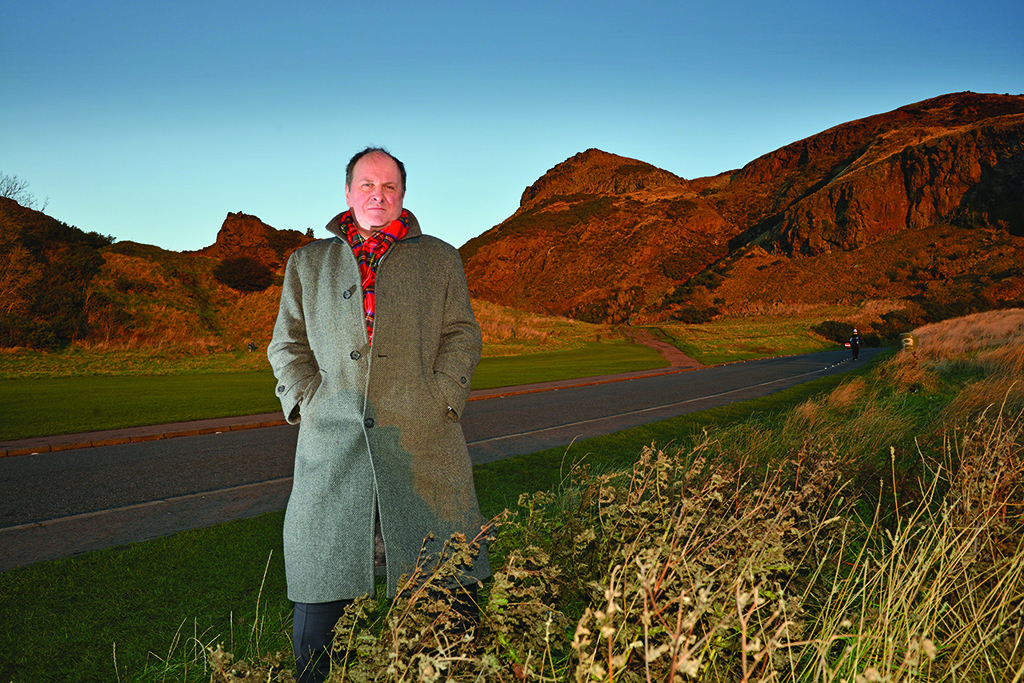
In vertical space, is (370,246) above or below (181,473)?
above

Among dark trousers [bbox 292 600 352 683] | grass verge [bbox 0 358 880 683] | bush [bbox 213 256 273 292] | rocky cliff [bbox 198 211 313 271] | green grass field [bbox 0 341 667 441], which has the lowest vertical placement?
grass verge [bbox 0 358 880 683]

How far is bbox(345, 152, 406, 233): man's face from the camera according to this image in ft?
8.08

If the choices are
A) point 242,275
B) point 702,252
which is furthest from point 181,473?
point 702,252

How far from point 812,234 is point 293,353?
100 metres

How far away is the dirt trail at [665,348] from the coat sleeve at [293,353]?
25.0m

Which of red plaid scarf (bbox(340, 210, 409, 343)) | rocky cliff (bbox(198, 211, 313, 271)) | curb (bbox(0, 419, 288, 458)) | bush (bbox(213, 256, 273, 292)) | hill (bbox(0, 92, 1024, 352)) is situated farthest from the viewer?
rocky cliff (bbox(198, 211, 313, 271))

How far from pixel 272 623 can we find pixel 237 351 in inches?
1067

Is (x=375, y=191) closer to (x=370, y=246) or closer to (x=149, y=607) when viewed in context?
(x=370, y=246)

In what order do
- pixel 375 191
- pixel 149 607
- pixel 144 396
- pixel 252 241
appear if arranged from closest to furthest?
pixel 375 191
pixel 149 607
pixel 144 396
pixel 252 241

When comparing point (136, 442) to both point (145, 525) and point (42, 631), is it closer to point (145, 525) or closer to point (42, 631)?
point (145, 525)

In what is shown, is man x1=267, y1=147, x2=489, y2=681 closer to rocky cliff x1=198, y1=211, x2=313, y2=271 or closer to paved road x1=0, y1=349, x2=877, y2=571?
paved road x1=0, y1=349, x2=877, y2=571

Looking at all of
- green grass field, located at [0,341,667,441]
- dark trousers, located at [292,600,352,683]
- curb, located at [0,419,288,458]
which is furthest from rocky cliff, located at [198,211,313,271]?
dark trousers, located at [292,600,352,683]

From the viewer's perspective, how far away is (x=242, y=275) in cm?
4359

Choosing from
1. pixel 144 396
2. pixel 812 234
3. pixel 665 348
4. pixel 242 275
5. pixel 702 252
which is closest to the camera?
pixel 144 396
